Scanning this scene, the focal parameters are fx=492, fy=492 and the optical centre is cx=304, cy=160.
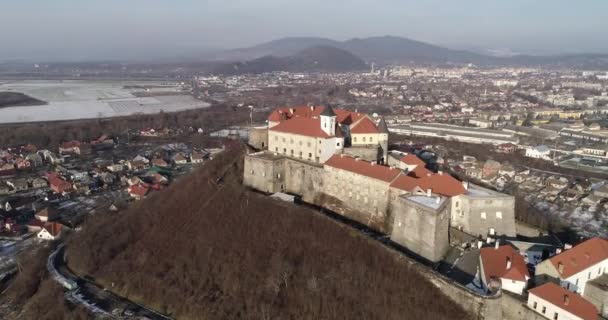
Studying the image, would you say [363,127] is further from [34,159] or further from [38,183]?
[34,159]

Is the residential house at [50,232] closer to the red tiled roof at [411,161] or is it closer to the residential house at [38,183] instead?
the residential house at [38,183]

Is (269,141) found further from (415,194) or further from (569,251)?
(569,251)

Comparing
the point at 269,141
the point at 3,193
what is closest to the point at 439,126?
the point at 269,141

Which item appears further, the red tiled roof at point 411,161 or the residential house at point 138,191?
the residential house at point 138,191

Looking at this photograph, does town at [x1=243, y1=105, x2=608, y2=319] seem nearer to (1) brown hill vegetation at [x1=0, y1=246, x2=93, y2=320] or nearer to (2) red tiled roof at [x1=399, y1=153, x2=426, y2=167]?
(2) red tiled roof at [x1=399, y1=153, x2=426, y2=167]

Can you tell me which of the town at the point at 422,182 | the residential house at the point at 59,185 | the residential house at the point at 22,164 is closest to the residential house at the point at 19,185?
the town at the point at 422,182

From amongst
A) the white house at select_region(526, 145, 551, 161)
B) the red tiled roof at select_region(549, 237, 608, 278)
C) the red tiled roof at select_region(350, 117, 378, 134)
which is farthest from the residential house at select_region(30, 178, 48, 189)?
the white house at select_region(526, 145, 551, 161)
